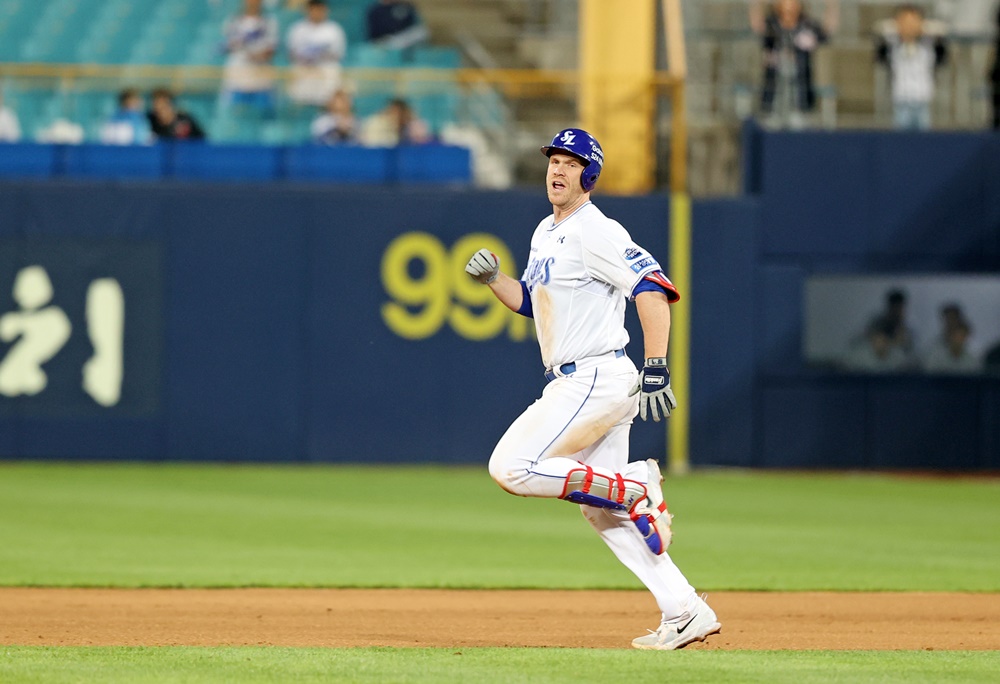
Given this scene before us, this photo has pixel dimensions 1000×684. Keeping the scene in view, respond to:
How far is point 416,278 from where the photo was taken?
18.3 m

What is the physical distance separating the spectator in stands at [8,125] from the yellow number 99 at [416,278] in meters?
4.33

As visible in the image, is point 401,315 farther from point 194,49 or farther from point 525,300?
point 525,300

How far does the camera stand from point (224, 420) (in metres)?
18.1

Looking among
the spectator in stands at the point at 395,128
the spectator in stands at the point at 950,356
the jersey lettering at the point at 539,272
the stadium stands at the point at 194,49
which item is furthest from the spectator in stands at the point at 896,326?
the jersey lettering at the point at 539,272

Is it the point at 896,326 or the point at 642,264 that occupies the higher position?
the point at 642,264

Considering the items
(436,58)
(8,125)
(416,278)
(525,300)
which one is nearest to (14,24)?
(8,125)

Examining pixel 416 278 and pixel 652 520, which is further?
pixel 416 278

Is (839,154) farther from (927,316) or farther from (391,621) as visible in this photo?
(391,621)

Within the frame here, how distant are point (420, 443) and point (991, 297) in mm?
6754

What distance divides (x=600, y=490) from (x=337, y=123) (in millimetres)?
12204

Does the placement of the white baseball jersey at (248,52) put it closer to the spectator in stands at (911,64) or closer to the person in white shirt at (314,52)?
the person in white shirt at (314,52)

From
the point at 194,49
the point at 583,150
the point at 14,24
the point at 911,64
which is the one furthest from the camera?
the point at 14,24

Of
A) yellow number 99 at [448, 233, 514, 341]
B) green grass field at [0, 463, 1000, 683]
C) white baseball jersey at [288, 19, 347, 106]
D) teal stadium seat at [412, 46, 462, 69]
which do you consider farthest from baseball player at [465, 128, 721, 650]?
teal stadium seat at [412, 46, 462, 69]

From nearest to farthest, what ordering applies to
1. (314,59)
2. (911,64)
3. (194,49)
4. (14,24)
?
(911,64) < (314,59) < (194,49) < (14,24)
